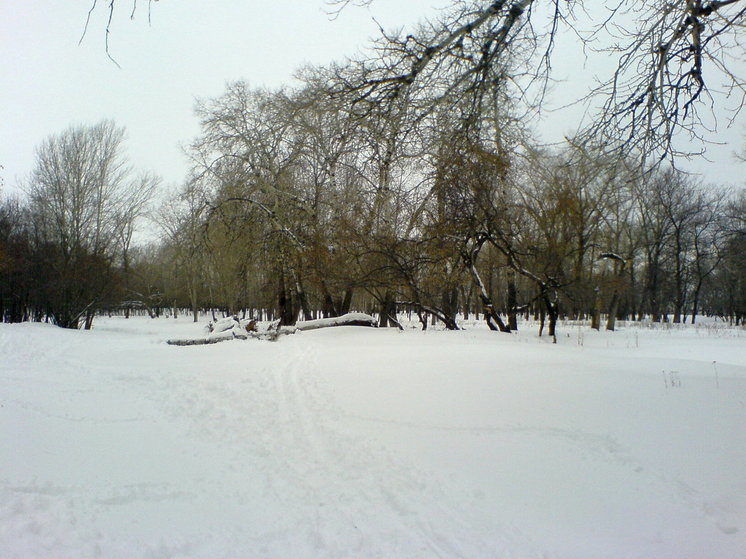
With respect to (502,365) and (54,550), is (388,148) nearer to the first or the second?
(502,365)

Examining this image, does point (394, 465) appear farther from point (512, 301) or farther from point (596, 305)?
point (596, 305)

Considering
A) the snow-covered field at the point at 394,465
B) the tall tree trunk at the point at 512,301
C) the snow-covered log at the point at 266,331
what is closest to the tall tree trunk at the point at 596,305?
the tall tree trunk at the point at 512,301

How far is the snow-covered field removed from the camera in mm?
2865

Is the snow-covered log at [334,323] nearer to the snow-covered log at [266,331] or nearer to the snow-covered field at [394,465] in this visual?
the snow-covered log at [266,331]

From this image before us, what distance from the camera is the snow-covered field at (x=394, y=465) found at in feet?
9.40

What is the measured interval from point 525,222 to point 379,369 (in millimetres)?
11328

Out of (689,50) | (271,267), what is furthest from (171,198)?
(689,50)

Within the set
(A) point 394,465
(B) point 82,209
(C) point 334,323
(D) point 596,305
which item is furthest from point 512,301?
(B) point 82,209

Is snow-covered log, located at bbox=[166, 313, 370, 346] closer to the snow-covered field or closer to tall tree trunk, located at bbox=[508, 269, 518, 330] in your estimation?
tall tree trunk, located at bbox=[508, 269, 518, 330]

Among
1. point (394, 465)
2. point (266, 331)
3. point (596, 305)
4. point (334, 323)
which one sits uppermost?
point (596, 305)

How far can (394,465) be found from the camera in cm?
412

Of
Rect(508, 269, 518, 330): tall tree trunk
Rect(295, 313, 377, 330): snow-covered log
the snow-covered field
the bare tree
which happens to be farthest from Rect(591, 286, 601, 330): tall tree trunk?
the bare tree

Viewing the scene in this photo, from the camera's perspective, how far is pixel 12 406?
532 centimetres

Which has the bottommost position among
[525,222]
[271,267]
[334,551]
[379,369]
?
[334,551]
